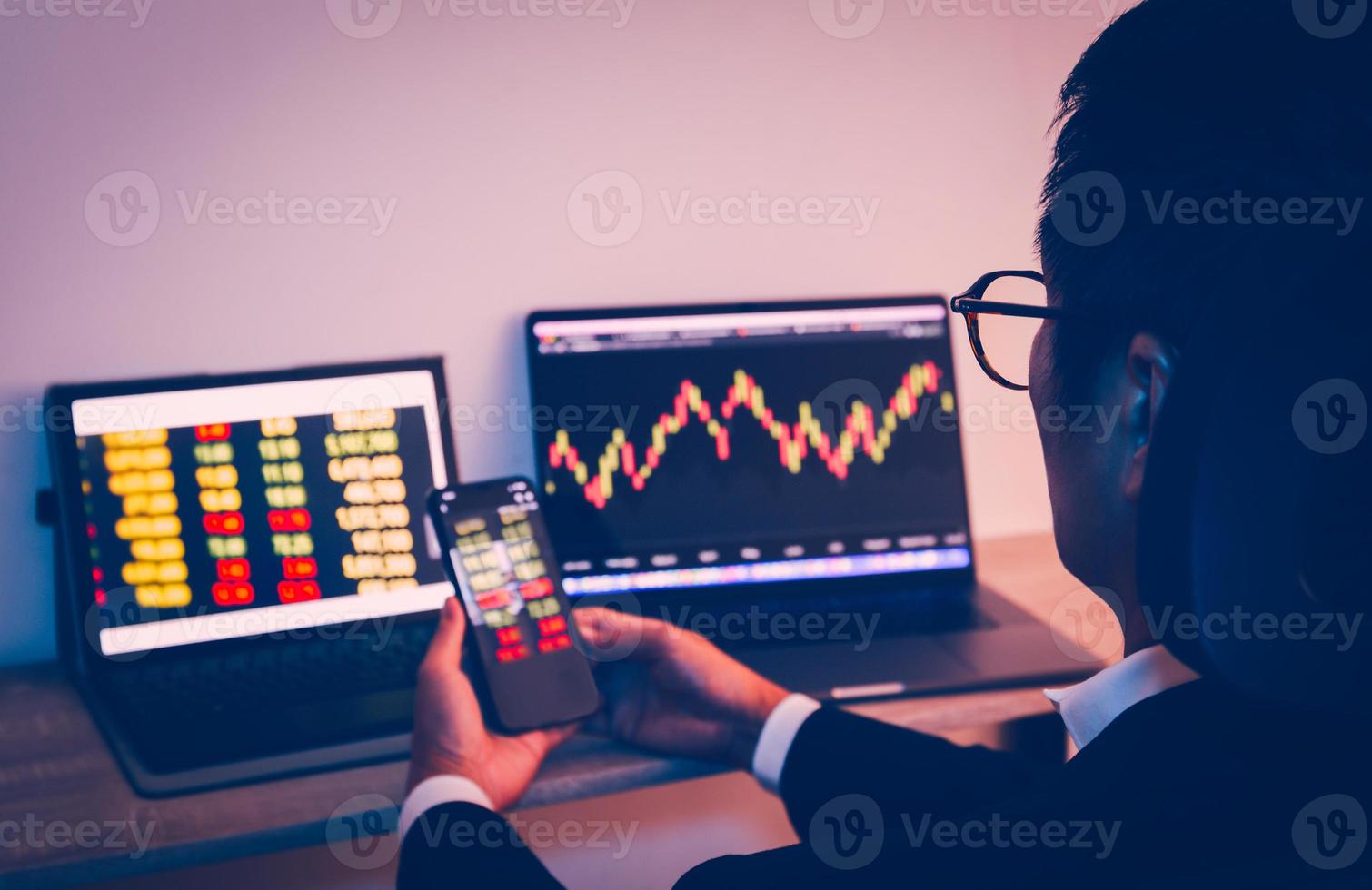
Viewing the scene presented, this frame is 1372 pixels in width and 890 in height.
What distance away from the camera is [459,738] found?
2.85ft

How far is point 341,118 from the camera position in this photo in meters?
1.16

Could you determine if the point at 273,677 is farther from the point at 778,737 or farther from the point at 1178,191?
the point at 1178,191

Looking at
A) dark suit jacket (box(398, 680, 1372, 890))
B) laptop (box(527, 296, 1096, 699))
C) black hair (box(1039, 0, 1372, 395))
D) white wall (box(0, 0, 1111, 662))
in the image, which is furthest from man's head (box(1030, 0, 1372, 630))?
white wall (box(0, 0, 1111, 662))

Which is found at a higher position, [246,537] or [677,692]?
[246,537]

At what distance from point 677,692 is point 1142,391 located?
21.8 inches

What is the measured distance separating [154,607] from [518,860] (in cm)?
56

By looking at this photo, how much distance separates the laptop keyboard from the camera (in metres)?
0.96

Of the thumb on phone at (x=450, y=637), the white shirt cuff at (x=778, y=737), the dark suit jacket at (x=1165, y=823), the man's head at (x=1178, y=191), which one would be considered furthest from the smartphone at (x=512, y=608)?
the man's head at (x=1178, y=191)

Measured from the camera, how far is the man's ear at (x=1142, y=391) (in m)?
0.52

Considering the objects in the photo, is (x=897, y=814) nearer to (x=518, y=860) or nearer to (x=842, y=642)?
(x=842, y=642)

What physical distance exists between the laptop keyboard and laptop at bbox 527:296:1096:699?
9.6 inches

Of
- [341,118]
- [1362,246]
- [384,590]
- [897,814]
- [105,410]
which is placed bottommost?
[897,814]

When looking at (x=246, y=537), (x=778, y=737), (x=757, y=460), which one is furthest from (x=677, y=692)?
(x=246, y=537)

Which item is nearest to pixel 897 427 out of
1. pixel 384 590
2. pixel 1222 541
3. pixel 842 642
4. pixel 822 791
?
pixel 842 642
